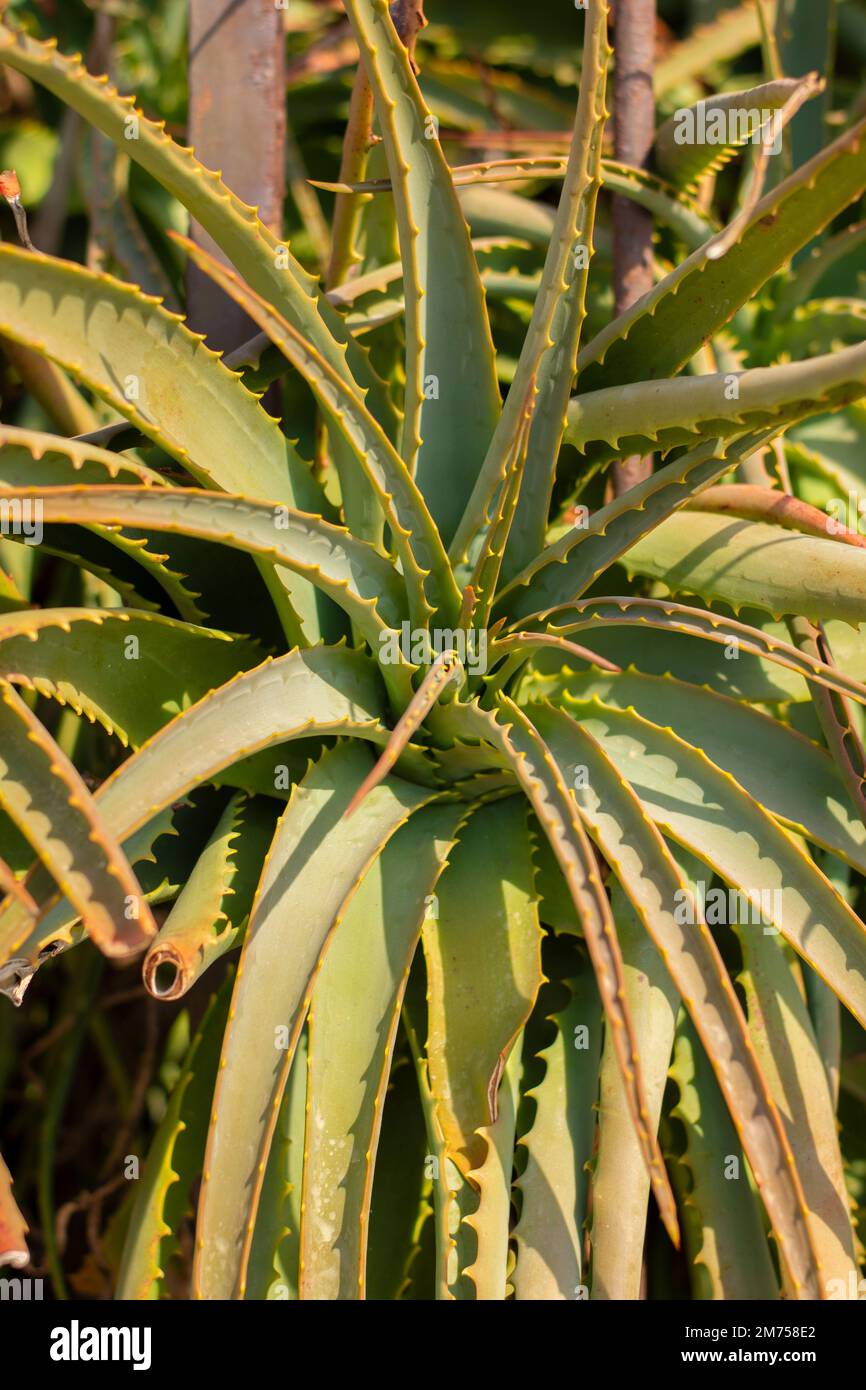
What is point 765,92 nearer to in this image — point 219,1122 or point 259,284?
point 259,284

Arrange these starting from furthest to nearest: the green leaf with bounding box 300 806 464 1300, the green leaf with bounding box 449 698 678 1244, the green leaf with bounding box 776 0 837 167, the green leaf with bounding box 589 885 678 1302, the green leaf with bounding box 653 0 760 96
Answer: the green leaf with bounding box 653 0 760 96, the green leaf with bounding box 776 0 837 167, the green leaf with bounding box 589 885 678 1302, the green leaf with bounding box 300 806 464 1300, the green leaf with bounding box 449 698 678 1244

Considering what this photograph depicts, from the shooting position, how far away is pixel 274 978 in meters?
0.74

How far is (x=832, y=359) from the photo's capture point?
2.14ft

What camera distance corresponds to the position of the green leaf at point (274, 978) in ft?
2.24

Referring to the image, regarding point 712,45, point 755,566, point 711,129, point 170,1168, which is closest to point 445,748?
point 755,566

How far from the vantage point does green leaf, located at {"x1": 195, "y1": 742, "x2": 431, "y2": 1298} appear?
684 millimetres

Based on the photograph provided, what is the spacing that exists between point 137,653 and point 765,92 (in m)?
0.61

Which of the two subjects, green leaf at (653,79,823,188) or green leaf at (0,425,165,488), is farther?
green leaf at (653,79,823,188)

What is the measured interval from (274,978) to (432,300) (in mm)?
489

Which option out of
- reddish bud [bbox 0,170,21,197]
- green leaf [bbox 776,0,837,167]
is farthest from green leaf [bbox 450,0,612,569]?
green leaf [bbox 776,0,837,167]

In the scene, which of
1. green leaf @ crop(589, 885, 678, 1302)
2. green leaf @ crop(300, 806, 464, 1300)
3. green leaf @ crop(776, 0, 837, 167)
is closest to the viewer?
green leaf @ crop(300, 806, 464, 1300)

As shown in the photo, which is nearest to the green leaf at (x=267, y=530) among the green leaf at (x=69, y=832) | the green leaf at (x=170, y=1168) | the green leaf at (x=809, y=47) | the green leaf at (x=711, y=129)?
the green leaf at (x=69, y=832)

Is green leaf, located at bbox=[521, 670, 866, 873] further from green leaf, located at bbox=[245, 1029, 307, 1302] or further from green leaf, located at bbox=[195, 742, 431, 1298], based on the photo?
green leaf, located at bbox=[245, 1029, 307, 1302]

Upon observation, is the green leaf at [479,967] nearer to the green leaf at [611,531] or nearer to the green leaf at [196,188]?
the green leaf at [611,531]
